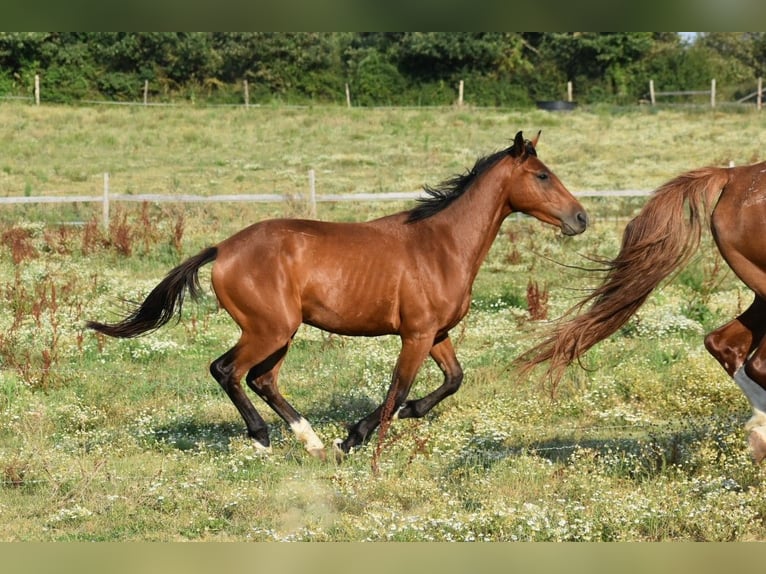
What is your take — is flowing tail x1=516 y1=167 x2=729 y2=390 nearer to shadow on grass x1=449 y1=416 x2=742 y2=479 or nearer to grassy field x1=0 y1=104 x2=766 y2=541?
grassy field x1=0 y1=104 x2=766 y2=541

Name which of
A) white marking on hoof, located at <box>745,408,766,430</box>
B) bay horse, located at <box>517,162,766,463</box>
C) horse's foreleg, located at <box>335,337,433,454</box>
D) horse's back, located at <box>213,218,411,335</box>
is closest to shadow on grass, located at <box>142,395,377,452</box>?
horse's foreleg, located at <box>335,337,433,454</box>

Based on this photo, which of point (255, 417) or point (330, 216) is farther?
point (330, 216)

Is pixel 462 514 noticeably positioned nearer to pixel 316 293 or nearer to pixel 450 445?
pixel 450 445

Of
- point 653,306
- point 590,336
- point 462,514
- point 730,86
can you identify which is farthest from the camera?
point 730,86

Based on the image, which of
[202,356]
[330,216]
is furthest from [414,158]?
[202,356]

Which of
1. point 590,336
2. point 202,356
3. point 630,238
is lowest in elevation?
point 202,356

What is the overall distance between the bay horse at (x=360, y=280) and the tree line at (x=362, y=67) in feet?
96.5

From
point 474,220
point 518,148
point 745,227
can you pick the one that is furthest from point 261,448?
point 745,227

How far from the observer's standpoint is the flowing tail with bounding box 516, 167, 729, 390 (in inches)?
237

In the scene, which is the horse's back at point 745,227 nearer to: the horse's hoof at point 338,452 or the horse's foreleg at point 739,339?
the horse's foreleg at point 739,339

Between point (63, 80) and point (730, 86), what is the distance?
94.4ft

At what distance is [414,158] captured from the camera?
27.2 meters

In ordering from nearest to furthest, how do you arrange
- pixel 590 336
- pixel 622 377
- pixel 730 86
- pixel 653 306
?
pixel 590 336
pixel 622 377
pixel 653 306
pixel 730 86

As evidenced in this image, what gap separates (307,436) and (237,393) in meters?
0.56
